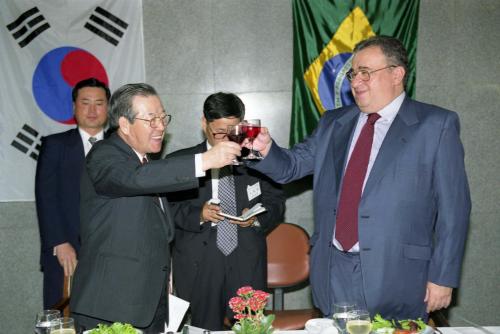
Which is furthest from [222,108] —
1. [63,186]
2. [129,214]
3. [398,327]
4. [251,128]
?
[398,327]

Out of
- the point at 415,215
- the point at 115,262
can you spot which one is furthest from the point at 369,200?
the point at 115,262

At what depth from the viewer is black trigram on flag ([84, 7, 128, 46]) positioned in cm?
472

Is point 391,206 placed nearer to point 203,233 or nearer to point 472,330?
point 472,330

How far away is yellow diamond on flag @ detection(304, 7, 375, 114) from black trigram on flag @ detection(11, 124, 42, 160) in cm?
229

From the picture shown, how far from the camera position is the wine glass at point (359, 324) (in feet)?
6.35

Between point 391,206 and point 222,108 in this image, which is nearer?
point 391,206

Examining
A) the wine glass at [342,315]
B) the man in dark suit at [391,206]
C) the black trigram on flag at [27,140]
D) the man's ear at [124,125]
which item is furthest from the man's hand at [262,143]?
the black trigram on flag at [27,140]

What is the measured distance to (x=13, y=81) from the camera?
469 cm

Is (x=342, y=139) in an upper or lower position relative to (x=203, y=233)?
upper

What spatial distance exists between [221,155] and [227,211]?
47.4 inches

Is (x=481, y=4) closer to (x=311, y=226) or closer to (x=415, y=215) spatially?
(x=311, y=226)

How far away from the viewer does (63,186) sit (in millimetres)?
4141

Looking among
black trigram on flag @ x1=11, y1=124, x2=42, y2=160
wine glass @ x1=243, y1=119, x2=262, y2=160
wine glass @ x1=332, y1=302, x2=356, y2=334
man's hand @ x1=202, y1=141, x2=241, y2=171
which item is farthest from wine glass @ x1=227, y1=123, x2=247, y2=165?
black trigram on flag @ x1=11, y1=124, x2=42, y2=160

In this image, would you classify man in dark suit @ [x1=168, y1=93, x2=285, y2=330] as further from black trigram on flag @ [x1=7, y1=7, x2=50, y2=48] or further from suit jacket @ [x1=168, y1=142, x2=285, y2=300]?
black trigram on flag @ [x1=7, y1=7, x2=50, y2=48]
